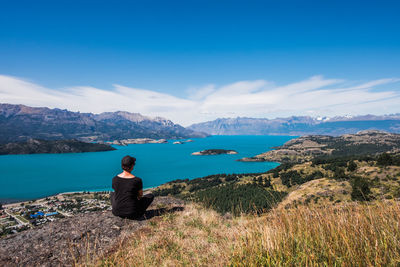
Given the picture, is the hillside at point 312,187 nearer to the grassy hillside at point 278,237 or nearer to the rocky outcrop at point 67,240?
the grassy hillside at point 278,237

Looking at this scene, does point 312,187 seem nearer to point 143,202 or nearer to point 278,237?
point 143,202

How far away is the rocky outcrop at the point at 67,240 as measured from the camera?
5609mm

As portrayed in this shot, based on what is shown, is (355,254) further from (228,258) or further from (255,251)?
(228,258)

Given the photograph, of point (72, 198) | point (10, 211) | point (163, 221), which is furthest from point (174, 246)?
point (72, 198)

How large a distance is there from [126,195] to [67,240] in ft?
7.28

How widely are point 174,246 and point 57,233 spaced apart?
482 centimetres

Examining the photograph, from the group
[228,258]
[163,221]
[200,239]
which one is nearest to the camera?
[228,258]

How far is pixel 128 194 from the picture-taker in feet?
25.1

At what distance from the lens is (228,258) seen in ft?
10.4

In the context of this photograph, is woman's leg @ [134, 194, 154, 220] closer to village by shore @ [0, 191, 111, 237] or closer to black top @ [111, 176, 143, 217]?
black top @ [111, 176, 143, 217]

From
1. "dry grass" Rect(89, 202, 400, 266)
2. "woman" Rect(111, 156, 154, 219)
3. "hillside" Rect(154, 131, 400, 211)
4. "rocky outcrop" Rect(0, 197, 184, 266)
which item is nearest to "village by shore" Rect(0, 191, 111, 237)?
"hillside" Rect(154, 131, 400, 211)

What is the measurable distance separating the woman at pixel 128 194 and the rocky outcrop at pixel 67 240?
384 mm

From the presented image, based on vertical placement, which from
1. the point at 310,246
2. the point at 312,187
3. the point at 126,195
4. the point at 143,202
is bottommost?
the point at 312,187

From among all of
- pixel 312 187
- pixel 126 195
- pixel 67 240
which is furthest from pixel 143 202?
pixel 312 187
